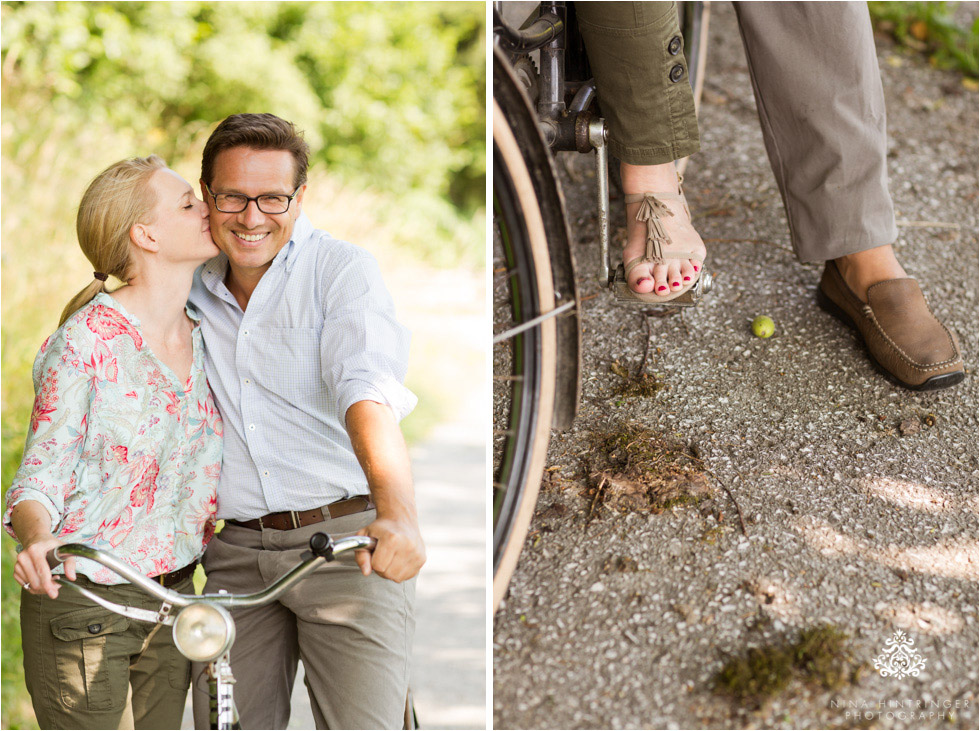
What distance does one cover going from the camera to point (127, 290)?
1719 mm

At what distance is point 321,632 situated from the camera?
1672 mm

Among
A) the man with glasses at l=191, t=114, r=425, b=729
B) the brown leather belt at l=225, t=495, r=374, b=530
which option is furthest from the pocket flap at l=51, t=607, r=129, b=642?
the brown leather belt at l=225, t=495, r=374, b=530

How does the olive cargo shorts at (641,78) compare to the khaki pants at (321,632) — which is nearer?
the khaki pants at (321,632)

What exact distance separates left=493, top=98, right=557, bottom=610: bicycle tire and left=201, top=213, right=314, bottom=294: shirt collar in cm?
45

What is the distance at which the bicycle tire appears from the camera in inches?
56.4

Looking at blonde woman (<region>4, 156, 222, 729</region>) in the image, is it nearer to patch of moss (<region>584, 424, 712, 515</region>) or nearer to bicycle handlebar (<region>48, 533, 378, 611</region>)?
bicycle handlebar (<region>48, 533, 378, 611</region>)

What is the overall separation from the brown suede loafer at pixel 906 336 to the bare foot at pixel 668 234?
581mm

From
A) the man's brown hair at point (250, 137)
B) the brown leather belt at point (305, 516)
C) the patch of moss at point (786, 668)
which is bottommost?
the patch of moss at point (786, 668)

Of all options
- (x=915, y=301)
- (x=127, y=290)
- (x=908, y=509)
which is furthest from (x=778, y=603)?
(x=127, y=290)

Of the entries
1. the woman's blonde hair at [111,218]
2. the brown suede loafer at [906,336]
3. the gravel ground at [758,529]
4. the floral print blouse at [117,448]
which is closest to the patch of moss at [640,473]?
the gravel ground at [758,529]

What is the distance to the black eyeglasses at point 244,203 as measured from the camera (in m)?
1.71

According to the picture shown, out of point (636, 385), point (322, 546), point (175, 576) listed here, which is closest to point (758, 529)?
point (636, 385)

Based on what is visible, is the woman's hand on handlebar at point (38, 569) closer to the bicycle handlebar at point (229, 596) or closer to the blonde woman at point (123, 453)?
the bicycle handlebar at point (229, 596)

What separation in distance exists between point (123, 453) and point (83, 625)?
340 mm
